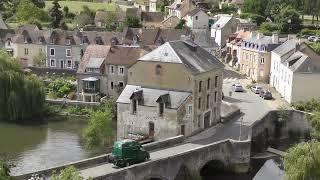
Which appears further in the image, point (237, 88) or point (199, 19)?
point (199, 19)

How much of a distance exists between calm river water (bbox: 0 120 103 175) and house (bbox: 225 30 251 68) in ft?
86.4

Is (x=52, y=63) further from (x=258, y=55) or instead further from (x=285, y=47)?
(x=285, y=47)

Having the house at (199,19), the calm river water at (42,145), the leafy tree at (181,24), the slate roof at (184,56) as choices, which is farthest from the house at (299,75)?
the house at (199,19)

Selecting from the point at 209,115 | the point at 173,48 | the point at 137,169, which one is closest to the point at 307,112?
the point at 209,115

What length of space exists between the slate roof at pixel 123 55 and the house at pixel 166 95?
14.9 metres

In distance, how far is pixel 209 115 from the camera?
165 ft

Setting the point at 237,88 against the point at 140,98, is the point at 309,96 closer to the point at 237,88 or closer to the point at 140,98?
the point at 237,88

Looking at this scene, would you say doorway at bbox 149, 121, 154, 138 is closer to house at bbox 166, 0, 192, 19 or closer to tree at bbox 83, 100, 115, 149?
tree at bbox 83, 100, 115, 149

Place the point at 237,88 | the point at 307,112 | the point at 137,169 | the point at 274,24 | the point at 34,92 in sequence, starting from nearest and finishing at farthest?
the point at 137,169
the point at 307,112
the point at 34,92
the point at 237,88
the point at 274,24

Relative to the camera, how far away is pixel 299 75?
5900 centimetres

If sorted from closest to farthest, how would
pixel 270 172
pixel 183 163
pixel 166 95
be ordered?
1. pixel 183 163
2. pixel 270 172
3. pixel 166 95

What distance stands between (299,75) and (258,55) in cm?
1217

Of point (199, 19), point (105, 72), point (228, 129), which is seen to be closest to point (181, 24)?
point (199, 19)

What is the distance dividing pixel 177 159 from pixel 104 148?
951 centimetres
